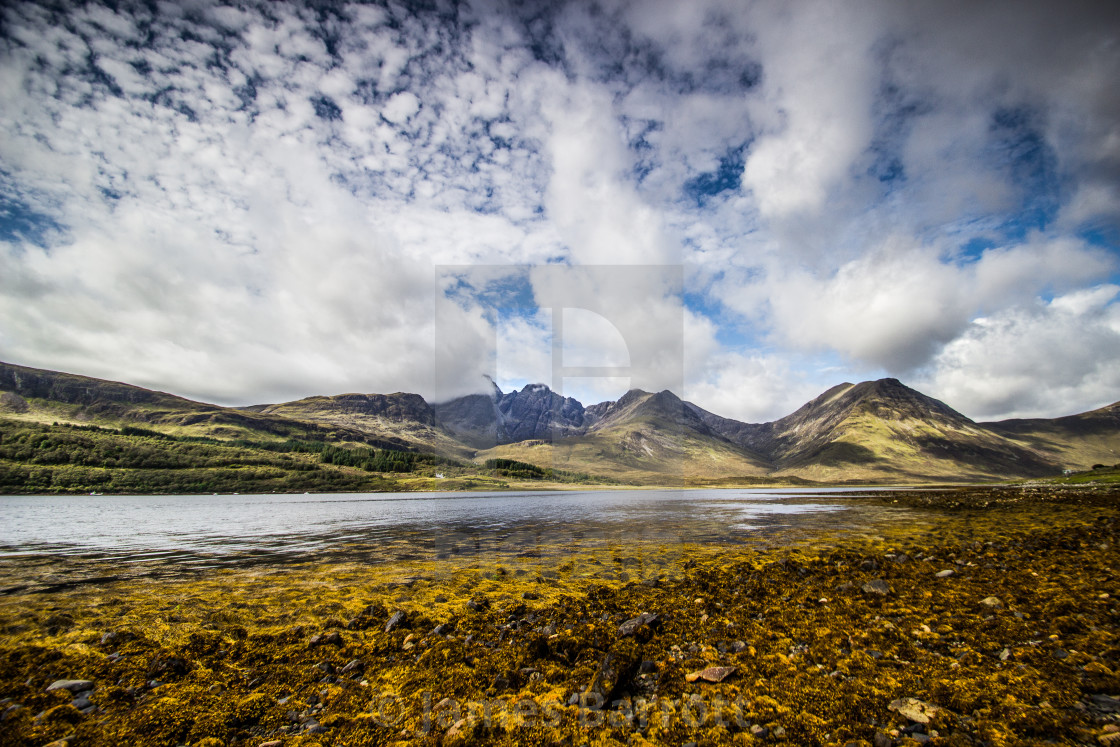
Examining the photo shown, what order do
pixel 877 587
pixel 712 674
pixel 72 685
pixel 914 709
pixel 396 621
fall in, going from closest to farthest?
pixel 914 709 → pixel 712 674 → pixel 72 685 → pixel 396 621 → pixel 877 587

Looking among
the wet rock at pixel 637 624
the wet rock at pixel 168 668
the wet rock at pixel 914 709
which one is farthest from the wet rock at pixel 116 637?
the wet rock at pixel 914 709

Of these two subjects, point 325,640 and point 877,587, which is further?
point 877,587

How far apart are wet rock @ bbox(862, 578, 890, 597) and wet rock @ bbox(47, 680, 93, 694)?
2099 centimetres

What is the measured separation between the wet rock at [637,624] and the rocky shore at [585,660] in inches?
2.3

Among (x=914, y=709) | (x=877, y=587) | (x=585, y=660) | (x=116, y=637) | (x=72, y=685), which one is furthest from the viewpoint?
(x=877, y=587)

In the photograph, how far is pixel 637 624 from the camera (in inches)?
442

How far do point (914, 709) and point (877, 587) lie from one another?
9387 millimetres

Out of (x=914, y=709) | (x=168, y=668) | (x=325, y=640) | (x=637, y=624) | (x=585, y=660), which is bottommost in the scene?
(x=325, y=640)

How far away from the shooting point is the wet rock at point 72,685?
846 centimetres

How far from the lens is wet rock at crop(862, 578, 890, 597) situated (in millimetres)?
14039

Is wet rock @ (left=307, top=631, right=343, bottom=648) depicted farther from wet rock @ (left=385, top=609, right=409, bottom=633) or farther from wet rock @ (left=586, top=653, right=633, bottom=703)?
wet rock @ (left=586, top=653, right=633, bottom=703)

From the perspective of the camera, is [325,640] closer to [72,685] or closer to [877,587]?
[72,685]

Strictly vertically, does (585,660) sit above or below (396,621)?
above

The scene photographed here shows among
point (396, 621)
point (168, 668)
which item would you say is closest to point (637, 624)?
point (396, 621)
